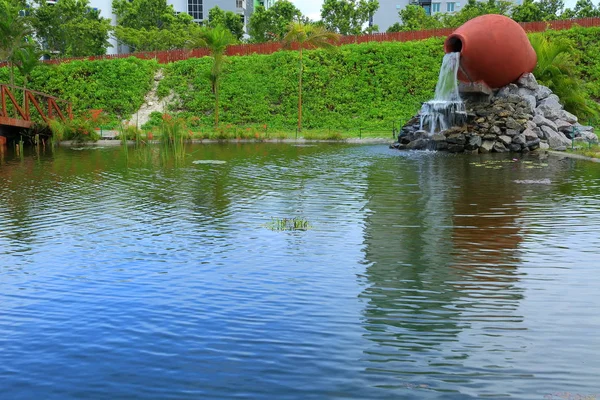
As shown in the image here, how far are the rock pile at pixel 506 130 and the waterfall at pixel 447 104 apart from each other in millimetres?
405

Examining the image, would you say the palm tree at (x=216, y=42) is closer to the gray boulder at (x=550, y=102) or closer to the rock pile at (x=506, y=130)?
the rock pile at (x=506, y=130)

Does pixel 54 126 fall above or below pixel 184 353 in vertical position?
above

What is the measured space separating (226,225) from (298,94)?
29.5 m

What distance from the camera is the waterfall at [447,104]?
886 inches

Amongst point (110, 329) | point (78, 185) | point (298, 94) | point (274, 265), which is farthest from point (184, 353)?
point (298, 94)

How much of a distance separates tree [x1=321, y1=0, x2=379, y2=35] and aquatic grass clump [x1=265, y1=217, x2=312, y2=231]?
180ft

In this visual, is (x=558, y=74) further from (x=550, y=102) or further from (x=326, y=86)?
(x=326, y=86)

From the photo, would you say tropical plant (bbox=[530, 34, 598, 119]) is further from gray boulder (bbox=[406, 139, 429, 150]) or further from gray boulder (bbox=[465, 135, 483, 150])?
gray boulder (bbox=[406, 139, 429, 150])

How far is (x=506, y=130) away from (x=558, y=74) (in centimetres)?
684

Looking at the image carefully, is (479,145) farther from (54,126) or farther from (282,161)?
(54,126)

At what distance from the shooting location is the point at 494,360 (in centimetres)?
488

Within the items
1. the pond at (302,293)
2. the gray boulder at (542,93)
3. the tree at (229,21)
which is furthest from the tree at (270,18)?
the pond at (302,293)

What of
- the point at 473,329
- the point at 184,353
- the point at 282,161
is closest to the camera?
the point at 184,353

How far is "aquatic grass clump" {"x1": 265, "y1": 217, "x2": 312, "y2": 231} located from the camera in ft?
32.0
